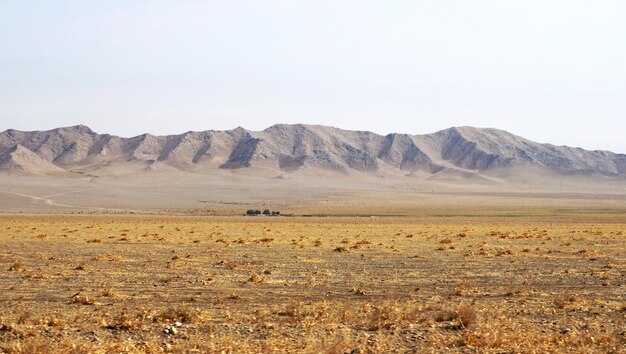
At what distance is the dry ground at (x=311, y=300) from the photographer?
1063cm

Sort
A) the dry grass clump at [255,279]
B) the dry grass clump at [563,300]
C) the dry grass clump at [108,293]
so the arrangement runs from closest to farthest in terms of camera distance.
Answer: the dry grass clump at [563,300] < the dry grass clump at [108,293] < the dry grass clump at [255,279]

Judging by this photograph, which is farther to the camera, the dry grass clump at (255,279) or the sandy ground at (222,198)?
the sandy ground at (222,198)

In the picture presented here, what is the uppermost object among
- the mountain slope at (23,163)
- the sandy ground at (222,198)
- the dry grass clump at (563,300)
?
the mountain slope at (23,163)

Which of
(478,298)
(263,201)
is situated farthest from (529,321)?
(263,201)

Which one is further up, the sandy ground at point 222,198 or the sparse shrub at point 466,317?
the sparse shrub at point 466,317

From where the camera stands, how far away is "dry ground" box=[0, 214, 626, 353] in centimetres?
1063

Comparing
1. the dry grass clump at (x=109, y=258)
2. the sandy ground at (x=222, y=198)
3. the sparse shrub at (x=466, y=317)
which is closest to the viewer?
the sparse shrub at (x=466, y=317)

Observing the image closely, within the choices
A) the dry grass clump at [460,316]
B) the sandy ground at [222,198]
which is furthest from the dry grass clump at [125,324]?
the sandy ground at [222,198]

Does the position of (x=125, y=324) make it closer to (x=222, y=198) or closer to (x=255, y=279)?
(x=255, y=279)

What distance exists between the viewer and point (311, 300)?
14898 mm

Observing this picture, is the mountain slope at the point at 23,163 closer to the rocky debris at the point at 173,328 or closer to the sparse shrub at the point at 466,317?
the rocky debris at the point at 173,328

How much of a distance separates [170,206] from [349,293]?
90.1 m

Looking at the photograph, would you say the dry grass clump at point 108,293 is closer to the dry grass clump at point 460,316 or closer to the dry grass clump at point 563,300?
the dry grass clump at point 460,316

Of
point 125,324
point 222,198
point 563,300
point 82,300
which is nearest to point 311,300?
point 82,300
